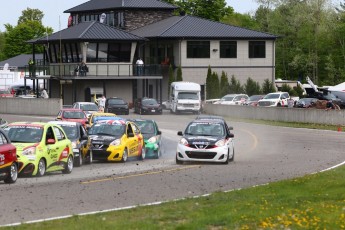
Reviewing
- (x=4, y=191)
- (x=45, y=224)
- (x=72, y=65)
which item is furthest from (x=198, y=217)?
(x=72, y=65)

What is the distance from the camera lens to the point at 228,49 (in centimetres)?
8719

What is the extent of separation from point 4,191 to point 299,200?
7151mm

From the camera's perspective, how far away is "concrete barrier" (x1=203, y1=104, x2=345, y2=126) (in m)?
55.0

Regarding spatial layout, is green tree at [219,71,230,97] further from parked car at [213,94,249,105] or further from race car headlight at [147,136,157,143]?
race car headlight at [147,136,157,143]

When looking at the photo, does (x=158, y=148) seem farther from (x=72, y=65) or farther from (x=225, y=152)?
(x=72, y=65)

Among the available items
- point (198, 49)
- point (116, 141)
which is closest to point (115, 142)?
point (116, 141)

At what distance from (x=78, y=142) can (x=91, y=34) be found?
1994 inches

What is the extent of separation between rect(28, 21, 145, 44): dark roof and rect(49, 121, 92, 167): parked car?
47.6 metres

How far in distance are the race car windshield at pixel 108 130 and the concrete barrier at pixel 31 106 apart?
35.5m

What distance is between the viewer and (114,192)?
20.8 metres

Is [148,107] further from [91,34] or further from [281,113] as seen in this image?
[281,113]

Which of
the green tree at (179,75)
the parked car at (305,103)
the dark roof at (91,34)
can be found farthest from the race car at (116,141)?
the green tree at (179,75)

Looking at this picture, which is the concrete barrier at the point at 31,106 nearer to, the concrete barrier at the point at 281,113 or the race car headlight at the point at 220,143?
the concrete barrier at the point at 281,113

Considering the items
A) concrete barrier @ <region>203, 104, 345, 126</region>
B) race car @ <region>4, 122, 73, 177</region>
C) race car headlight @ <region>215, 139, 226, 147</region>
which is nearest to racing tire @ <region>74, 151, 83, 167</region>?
race car @ <region>4, 122, 73, 177</region>
